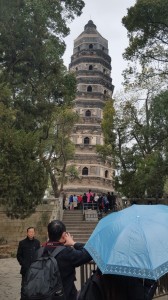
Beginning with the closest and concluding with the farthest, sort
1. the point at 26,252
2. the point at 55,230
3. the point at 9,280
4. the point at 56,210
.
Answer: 1. the point at 55,230
2. the point at 26,252
3. the point at 9,280
4. the point at 56,210

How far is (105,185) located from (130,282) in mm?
31400

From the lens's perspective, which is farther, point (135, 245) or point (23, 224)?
point (23, 224)

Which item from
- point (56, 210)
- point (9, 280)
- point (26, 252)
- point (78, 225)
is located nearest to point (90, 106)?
point (56, 210)

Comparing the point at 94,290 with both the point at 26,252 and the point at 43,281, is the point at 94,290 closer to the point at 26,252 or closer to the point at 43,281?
the point at 43,281

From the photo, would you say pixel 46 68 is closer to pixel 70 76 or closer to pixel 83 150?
pixel 70 76

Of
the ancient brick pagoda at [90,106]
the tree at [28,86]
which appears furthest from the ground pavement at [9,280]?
the ancient brick pagoda at [90,106]

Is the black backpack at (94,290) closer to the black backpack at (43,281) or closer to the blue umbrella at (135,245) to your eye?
the blue umbrella at (135,245)

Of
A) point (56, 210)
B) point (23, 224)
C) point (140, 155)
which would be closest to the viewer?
point (56, 210)

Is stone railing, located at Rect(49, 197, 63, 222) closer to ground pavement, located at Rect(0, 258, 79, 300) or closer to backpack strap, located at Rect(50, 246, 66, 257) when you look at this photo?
ground pavement, located at Rect(0, 258, 79, 300)

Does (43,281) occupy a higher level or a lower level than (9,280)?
higher

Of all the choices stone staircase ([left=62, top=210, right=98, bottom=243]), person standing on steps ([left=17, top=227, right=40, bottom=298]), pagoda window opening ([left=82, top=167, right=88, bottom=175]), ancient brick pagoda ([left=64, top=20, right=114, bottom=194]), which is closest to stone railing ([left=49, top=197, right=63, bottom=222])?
stone staircase ([left=62, top=210, right=98, bottom=243])

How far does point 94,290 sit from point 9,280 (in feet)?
24.1

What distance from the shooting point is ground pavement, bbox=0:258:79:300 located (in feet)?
25.1

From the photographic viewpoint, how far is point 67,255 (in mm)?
3162
